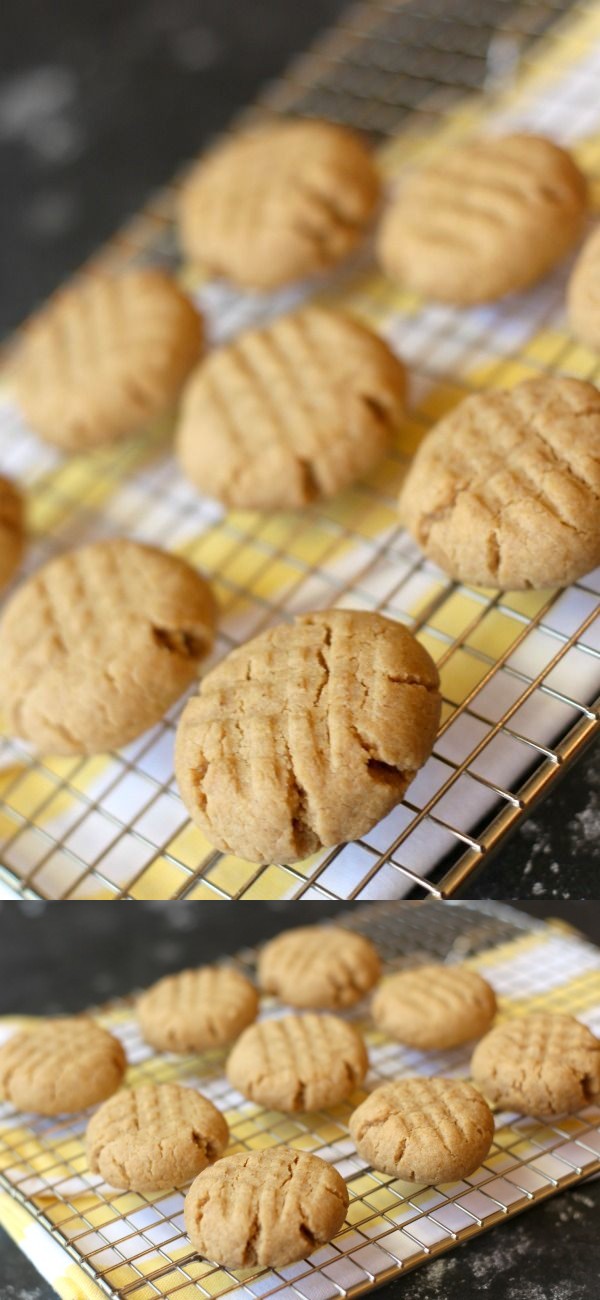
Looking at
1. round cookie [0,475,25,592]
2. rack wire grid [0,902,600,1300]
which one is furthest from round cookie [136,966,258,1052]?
round cookie [0,475,25,592]

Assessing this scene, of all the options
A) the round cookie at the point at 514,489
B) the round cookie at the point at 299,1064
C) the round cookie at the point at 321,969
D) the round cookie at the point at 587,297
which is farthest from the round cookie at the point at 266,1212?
the round cookie at the point at 587,297

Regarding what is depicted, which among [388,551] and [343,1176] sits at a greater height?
[388,551]

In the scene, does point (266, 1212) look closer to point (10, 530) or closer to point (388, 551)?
Result: point (388, 551)

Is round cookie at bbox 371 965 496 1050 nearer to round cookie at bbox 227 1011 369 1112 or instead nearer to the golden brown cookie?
round cookie at bbox 227 1011 369 1112

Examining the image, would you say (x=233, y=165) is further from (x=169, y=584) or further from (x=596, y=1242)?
(x=596, y=1242)

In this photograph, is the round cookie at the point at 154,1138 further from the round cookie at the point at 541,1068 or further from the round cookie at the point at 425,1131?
the round cookie at the point at 541,1068

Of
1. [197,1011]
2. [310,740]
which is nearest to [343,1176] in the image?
[197,1011]
